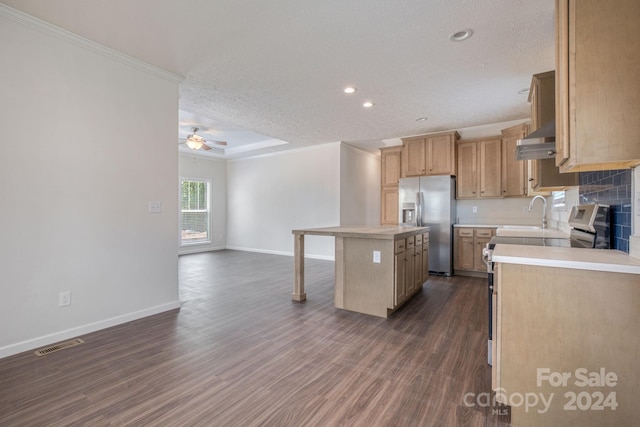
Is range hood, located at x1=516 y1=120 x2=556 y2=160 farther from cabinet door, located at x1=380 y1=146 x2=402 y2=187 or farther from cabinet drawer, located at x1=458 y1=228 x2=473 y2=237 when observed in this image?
cabinet door, located at x1=380 y1=146 x2=402 y2=187

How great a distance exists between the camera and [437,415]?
159cm

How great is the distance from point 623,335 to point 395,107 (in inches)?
142

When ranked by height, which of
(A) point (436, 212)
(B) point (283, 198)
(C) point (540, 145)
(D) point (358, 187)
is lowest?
(A) point (436, 212)

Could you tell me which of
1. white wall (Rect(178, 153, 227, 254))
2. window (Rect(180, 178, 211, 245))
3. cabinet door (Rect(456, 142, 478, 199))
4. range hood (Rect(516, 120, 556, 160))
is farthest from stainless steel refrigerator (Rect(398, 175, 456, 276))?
window (Rect(180, 178, 211, 245))

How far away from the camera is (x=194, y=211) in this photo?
26.3 feet

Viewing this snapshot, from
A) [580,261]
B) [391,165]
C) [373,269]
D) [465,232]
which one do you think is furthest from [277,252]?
[580,261]

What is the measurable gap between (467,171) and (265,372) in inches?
191

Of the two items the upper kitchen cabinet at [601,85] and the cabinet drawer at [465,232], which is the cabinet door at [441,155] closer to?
the cabinet drawer at [465,232]

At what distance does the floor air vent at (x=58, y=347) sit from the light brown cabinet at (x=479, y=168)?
564 cm

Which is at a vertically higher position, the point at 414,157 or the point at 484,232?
the point at 414,157

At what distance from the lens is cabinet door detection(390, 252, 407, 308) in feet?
10.1

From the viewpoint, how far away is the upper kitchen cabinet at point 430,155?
5.21 meters

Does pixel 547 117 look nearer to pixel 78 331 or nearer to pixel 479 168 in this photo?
pixel 479 168

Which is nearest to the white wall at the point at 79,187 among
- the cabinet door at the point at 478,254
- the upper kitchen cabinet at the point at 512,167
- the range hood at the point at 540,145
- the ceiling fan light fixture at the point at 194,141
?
the ceiling fan light fixture at the point at 194,141
